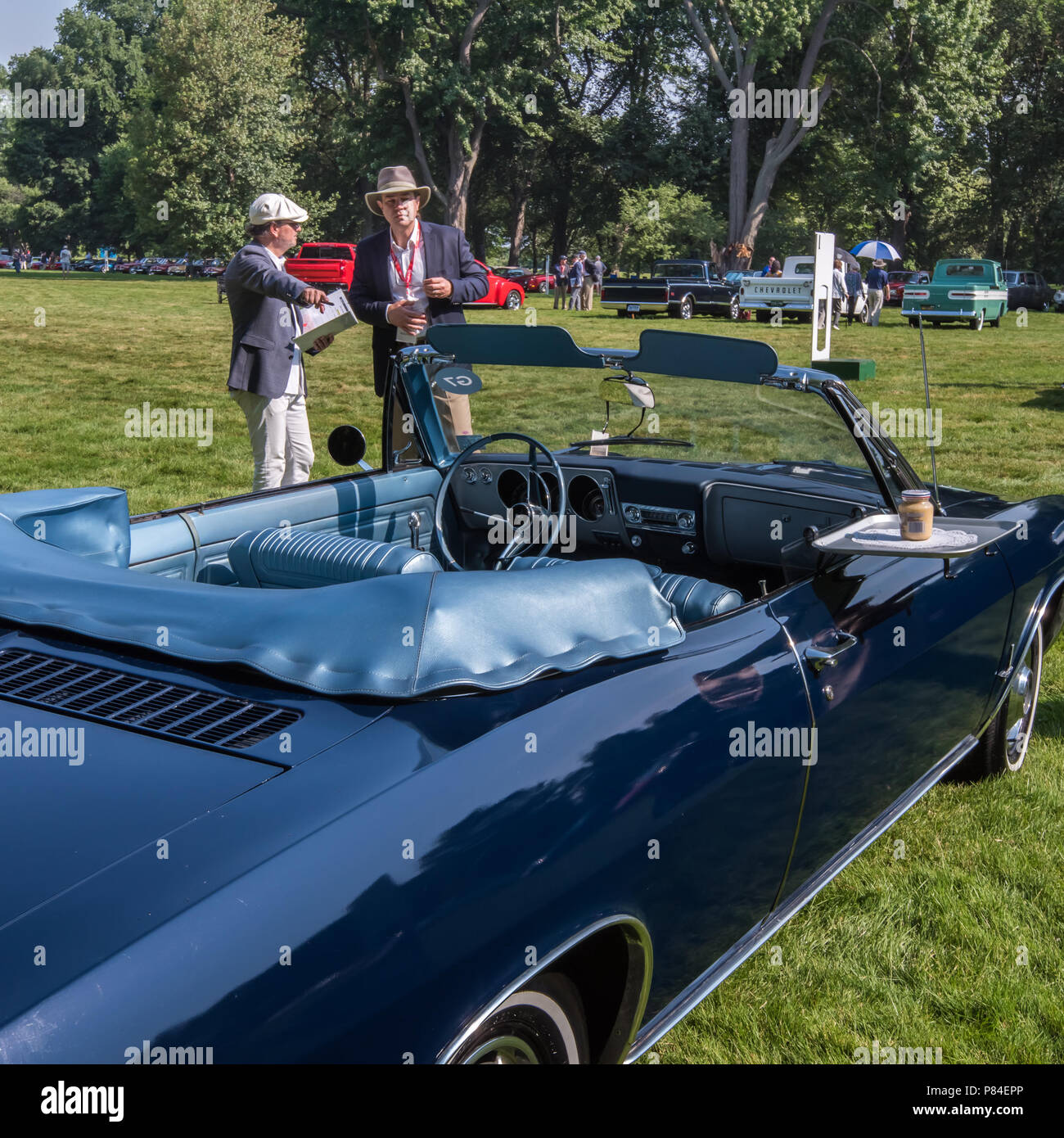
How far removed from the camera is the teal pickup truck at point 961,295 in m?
27.2

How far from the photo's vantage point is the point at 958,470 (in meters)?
9.30

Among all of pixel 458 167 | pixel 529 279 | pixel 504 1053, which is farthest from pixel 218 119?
pixel 504 1053

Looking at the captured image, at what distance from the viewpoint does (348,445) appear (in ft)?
13.8

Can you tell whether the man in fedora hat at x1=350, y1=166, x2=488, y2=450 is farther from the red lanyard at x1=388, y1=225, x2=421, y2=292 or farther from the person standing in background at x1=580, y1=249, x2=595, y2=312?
the person standing in background at x1=580, y1=249, x2=595, y2=312

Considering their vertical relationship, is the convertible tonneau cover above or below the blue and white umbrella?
below

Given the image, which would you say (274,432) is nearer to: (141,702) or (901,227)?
(141,702)

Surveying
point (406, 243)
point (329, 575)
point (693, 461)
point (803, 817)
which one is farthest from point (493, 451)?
point (406, 243)

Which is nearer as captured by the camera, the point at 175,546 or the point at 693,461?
the point at 175,546

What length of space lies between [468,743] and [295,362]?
16.0 feet

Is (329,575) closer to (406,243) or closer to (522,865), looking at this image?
(522,865)

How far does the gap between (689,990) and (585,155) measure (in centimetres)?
4803

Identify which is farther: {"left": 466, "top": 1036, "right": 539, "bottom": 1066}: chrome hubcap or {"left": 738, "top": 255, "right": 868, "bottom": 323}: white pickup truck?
{"left": 738, "top": 255, "right": 868, "bottom": 323}: white pickup truck

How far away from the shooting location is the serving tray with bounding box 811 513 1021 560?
98.3 inches

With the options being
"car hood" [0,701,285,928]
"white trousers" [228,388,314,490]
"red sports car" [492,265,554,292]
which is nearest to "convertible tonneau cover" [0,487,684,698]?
"car hood" [0,701,285,928]
